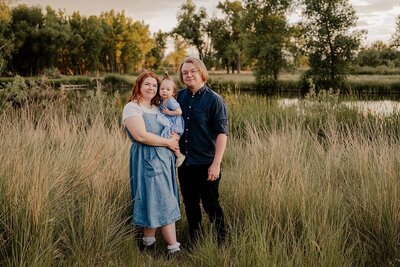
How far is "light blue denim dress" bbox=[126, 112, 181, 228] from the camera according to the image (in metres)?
3.14

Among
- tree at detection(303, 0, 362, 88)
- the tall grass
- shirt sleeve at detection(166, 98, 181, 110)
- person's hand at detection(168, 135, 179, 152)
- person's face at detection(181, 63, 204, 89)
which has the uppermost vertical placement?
tree at detection(303, 0, 362, 88)

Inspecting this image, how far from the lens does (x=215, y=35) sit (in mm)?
60094

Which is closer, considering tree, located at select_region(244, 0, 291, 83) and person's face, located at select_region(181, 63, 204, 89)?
person's face, located at select_region(181, 63, 204, 89)

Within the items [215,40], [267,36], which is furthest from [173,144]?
[215,40]

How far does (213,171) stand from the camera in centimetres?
320

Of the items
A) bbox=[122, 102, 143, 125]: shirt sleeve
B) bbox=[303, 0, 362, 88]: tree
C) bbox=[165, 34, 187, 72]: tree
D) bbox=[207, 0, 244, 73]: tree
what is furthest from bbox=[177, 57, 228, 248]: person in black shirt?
bbox=[165, 34, 187, 72]: tree

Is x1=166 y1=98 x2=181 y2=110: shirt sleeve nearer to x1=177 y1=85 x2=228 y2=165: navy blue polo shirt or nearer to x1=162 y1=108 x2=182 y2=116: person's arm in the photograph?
x1=162 y1=108 x2=182 y2=116: person's arm

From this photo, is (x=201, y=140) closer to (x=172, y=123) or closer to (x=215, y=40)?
(x=172, y=123)

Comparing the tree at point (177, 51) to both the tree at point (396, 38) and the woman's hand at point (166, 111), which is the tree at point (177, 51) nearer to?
the tree at point (396, 38)

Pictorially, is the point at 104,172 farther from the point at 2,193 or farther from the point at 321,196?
the point at 321,196

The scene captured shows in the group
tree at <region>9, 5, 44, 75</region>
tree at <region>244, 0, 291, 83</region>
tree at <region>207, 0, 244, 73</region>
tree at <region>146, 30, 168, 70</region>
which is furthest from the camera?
tree at <region>146, 30, 168, 70</region>

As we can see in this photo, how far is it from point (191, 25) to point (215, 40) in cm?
548

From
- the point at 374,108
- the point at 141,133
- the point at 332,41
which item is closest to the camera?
the point at 141,133

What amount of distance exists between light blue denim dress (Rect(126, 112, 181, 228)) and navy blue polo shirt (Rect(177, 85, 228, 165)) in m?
0.20
